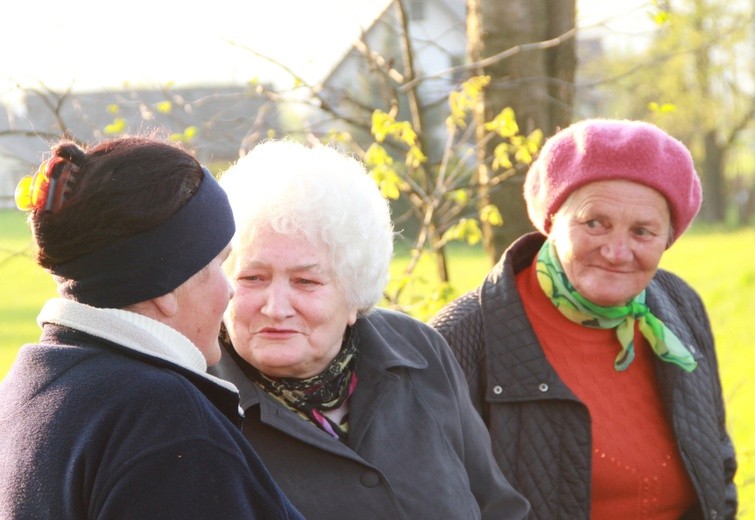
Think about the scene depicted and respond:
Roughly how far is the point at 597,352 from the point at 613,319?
0.12m

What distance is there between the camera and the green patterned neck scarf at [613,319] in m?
3.21

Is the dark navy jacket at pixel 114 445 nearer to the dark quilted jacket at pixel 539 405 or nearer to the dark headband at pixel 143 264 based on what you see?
the dark headband at pixel 143 264

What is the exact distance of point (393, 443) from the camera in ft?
8.54

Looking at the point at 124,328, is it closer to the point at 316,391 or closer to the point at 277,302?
the point at 277,302

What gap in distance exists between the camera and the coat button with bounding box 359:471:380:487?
2.49 m

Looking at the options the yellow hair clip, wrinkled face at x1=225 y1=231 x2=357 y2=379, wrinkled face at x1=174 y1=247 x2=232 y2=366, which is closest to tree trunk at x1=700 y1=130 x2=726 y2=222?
wrinkled face at x1=225 y1=231 x2=357 y2=379

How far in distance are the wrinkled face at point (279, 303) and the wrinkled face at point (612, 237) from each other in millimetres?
966

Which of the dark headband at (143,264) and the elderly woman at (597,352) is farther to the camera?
the elderly woman at (597,352)

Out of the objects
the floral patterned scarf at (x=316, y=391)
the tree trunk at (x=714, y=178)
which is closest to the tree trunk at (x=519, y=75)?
the floral patterned scarf at (x=316, y=391)

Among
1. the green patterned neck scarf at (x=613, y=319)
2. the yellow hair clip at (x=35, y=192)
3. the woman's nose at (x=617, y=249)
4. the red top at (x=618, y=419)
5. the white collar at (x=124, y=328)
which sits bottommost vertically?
the red top at (x=618, y=419)

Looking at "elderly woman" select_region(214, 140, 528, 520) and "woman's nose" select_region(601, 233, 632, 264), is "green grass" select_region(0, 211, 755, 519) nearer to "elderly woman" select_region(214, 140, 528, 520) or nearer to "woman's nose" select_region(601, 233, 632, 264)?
"elderly woman" select_region(214, 140, 528, 520)

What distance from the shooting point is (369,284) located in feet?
8.78

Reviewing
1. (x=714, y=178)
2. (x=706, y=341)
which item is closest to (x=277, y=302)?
(x=706, y=341)

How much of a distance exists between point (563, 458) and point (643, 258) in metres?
0.66
